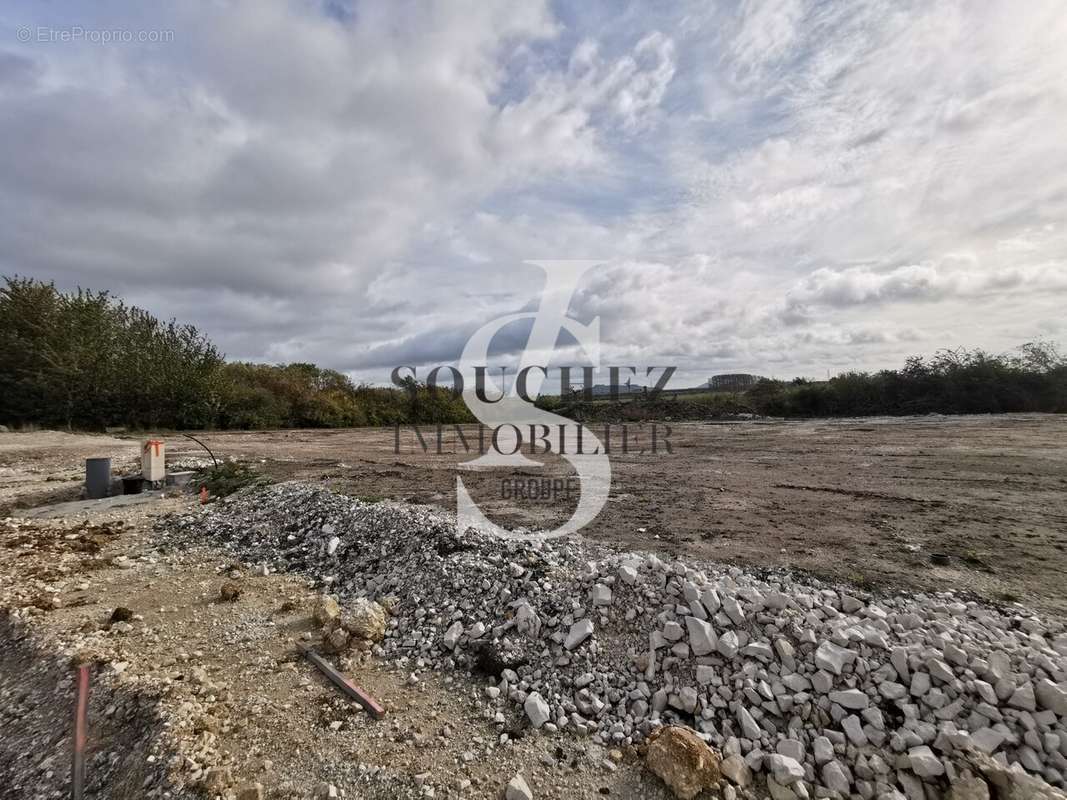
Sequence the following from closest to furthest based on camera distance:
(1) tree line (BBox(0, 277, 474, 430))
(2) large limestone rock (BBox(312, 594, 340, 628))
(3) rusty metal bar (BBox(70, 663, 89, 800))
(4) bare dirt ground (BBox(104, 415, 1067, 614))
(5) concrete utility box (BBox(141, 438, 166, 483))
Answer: (3) rusty metal bar (BBox(70, 663, 89, 800))
(2) large limestone rock (BBox(312, 594, 340, 628))
(4) bare dirt ground (BBox(104, 415, 1067, 614))
(5) concrete utility box (BBox(141, 438, 166, 483))
(1) tree line (BBox(0, 277, 474, 430))

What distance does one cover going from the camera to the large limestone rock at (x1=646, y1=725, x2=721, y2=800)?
2.15 m

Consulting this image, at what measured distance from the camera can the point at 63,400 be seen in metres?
18.1

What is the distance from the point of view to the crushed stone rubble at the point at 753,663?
2180 mm

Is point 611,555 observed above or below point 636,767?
above

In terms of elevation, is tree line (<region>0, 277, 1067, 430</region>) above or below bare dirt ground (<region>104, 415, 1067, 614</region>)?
above

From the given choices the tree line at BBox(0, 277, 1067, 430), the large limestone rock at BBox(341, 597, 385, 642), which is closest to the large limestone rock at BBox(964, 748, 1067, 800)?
the large limestone rock at BBox(341, 597, 385, 642)

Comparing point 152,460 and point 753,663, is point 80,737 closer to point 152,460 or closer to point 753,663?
point 753,663

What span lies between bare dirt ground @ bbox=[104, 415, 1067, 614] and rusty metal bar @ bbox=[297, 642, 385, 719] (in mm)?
2626

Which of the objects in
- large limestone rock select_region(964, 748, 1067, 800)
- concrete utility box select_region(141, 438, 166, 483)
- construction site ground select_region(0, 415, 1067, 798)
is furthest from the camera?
concrete utility box select_region(141, 438, 166, 483)

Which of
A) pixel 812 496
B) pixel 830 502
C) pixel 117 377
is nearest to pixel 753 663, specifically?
pixel 830 502

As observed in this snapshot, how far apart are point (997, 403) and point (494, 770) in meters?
31.3

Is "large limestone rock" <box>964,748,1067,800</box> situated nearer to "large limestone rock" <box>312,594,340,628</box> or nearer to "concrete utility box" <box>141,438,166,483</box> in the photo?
"large limestone rock" <box>312,594,340,628</box>

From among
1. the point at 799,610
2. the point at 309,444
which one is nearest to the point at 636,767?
the point at 799,610

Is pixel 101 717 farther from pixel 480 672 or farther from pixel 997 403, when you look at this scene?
pixel 997 403
